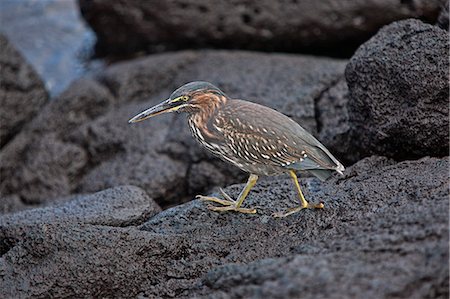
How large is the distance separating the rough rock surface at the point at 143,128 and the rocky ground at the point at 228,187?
2 centimetres

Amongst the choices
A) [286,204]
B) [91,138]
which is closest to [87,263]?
[286,204]

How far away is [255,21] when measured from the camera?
8.61m

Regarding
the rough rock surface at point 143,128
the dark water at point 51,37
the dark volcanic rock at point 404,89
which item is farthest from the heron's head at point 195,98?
the dark water at point 51,37

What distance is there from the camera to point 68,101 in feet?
27.2

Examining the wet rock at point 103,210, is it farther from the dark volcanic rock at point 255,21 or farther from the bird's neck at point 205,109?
the dark volcanic rock at point 255,21

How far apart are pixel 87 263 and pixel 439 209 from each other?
6.38ft

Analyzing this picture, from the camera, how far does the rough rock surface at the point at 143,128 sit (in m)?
7.09

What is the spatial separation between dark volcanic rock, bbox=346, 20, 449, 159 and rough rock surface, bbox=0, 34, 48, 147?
13.6 feet

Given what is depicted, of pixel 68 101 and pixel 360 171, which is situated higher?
pixel 360 171

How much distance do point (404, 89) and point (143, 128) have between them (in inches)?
123

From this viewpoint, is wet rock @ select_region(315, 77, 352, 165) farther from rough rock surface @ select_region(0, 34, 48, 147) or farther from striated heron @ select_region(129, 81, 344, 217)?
rough rock surface @ select_region(0, 34, 48, 147)

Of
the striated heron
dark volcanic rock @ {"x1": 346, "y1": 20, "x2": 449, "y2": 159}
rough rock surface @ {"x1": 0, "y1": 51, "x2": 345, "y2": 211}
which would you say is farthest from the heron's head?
rough rock surface @ {"x1": 0, "y1": 51, "x2": 345, "y2": 211}

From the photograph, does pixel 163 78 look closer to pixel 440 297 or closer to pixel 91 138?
pixel 91 138

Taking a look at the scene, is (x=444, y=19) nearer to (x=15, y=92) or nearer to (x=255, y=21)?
(x=255, y=21)
